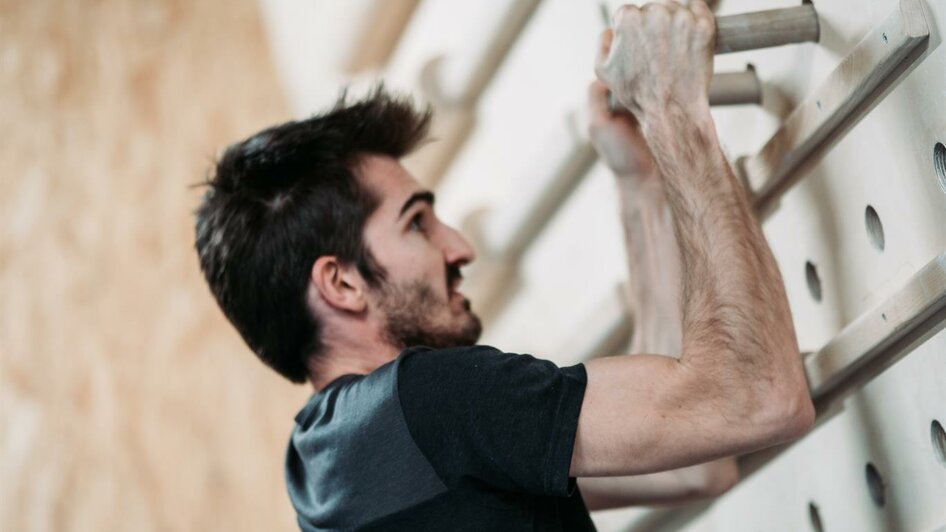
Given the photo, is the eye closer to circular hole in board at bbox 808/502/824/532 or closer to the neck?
the neck

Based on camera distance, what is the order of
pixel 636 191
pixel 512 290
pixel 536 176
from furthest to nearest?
pixel 512 290 < pixel 536 176 < pixel 636 191

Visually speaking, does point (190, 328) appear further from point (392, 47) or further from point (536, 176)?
point (536, 176)

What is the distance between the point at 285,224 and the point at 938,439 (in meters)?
0.54

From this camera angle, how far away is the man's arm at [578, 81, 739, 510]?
1.02 meters

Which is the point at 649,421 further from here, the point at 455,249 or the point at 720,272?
the point at 455,249

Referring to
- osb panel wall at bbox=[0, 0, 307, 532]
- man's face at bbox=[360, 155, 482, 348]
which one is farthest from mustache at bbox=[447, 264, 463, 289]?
osb panel wall at bbox=[0, 0, 307, 532]

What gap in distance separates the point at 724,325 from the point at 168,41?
4.07ft

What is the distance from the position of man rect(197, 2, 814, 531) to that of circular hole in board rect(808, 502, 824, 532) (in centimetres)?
8

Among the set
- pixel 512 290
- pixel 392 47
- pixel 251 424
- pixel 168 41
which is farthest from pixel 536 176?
pixel 168 41

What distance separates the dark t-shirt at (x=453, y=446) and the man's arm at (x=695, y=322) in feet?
0.08

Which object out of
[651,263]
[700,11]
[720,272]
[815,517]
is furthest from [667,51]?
[815,517]

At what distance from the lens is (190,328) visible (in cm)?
174

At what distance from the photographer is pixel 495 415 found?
813mm

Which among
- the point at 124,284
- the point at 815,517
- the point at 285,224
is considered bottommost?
the point at 815,517
